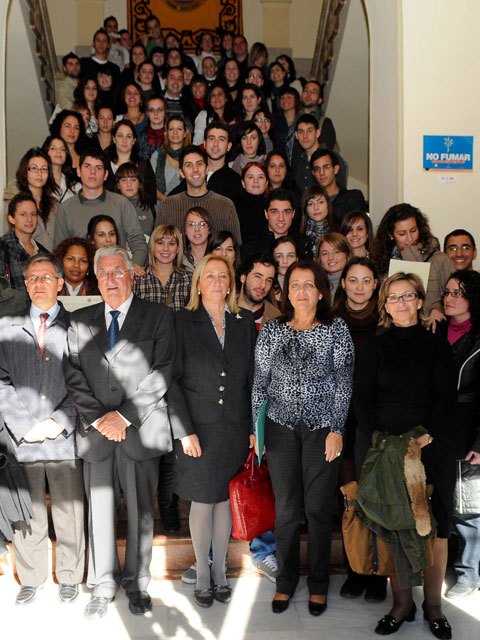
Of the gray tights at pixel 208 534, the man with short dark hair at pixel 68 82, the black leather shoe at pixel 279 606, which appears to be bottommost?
the black leather shoe at pixel 279 606

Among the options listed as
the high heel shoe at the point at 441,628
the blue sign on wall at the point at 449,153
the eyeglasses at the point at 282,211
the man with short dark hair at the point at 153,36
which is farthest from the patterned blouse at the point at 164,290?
the man with short dark hair at the point at 153,36

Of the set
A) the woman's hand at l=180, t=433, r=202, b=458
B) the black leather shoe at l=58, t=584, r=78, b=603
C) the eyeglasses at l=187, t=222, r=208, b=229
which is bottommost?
the black leather shoe at l=58, t=584, r=78, b=603

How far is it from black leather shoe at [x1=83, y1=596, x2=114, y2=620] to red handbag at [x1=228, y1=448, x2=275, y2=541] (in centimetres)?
74

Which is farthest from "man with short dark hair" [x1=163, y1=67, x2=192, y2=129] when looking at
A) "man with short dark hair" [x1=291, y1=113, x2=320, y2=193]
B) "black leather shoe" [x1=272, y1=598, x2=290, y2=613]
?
"black leather shoe" [x1=272, y1=598, x2=290, y2=613]

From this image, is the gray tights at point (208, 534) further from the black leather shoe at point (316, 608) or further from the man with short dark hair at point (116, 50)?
the man with short dark hair at point (116, 50)

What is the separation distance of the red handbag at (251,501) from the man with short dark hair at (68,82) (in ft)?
20.4

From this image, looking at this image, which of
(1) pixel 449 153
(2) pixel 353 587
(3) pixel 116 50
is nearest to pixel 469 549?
(2) pixel 353 587

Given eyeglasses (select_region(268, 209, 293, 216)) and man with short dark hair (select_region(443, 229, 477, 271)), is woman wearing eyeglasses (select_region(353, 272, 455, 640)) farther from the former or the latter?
eyeglasses (select_region(268, 209, 293, 216))

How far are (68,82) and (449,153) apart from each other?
4.84m

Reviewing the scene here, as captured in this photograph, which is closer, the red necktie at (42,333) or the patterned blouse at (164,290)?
the red necktie at (42,333)

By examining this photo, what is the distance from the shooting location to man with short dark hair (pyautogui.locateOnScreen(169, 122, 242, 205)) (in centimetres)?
588

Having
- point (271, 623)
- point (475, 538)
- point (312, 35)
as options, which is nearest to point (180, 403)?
point (271, 623)

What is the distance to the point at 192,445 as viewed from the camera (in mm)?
3729

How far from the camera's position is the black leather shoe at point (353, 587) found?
3.95m
